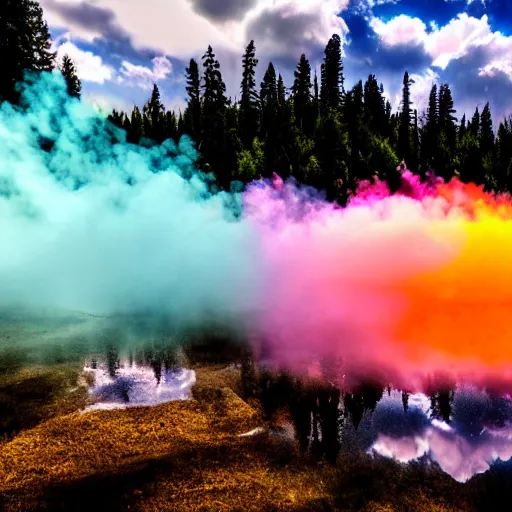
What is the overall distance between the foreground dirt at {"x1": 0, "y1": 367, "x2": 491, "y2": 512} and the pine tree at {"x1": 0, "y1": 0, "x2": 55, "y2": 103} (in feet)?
55.7

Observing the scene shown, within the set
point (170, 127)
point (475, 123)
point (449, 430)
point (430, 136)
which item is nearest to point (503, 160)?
point (430, 136)

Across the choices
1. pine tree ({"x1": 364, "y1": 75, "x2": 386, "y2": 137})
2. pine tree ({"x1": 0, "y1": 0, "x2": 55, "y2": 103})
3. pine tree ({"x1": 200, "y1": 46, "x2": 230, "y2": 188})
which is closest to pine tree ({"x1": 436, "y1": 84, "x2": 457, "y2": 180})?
pine tree ({"x1": 364, "y1": 75, "x2": 386, "y2": 137})

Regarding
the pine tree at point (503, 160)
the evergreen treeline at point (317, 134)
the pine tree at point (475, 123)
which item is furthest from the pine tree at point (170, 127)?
the pine tree at point (475, 123)

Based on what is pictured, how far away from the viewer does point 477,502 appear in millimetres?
3996

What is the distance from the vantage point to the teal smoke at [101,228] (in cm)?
1120

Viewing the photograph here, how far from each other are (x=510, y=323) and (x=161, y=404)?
27.6 ft

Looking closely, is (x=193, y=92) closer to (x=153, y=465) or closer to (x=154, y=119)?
(x=154, y=119)

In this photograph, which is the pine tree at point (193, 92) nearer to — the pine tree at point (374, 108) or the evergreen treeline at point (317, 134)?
the evergreen treeline at point (317, 134)

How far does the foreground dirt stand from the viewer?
388cm

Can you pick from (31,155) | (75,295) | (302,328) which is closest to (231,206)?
(31,155)

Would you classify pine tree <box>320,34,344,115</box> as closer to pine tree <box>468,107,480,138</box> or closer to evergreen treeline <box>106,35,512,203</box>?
evergreen treeline <box>106,35,512,203</box>

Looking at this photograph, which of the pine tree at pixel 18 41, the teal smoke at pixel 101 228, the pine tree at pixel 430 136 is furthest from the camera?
the pine tree at pixel 430 136

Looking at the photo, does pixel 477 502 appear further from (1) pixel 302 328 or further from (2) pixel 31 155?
(2) pixel 31 155

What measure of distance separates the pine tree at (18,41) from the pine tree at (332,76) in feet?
150
